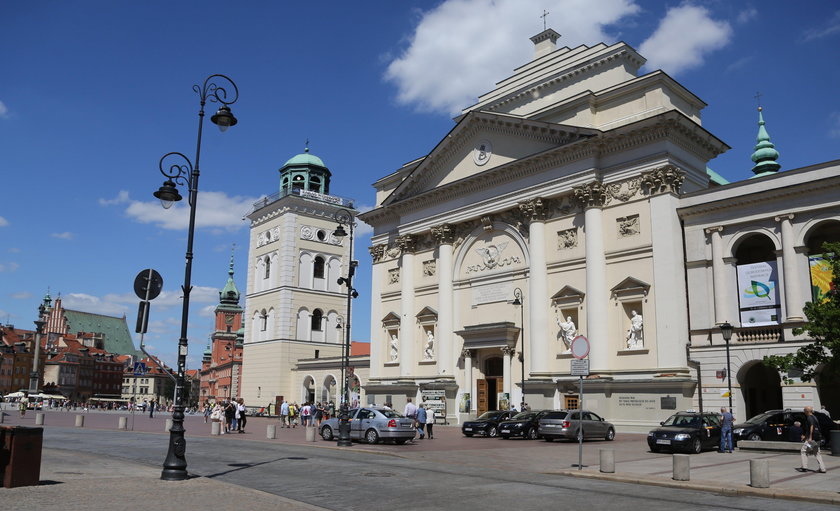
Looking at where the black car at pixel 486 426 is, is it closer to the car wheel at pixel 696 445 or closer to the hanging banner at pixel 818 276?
the car wheel at pixel 696 445

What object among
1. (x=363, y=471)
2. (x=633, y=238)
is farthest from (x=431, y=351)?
(x=363, y=471)

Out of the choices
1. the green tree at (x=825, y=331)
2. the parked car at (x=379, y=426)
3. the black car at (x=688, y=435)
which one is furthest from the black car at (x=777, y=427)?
the parked car at (x=379, y=426)

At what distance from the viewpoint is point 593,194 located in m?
36.9

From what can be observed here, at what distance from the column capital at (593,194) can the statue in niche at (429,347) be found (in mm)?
14216

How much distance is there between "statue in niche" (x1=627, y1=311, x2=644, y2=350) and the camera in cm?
3459

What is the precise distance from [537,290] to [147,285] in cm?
2682

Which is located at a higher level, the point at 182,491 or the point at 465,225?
the point at 465,225

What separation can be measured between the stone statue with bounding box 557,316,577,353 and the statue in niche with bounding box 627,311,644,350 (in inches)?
125

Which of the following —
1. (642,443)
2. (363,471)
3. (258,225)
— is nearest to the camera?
(363,471)

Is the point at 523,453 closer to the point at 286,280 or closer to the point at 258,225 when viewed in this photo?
the point at 286,280

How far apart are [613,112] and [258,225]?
51.1m

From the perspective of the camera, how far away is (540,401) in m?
37.2

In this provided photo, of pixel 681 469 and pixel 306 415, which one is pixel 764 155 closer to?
pixel 306 415

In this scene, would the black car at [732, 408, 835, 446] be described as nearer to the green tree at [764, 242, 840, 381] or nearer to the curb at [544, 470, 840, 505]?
the green tree at [764, 242, 840, 381]
